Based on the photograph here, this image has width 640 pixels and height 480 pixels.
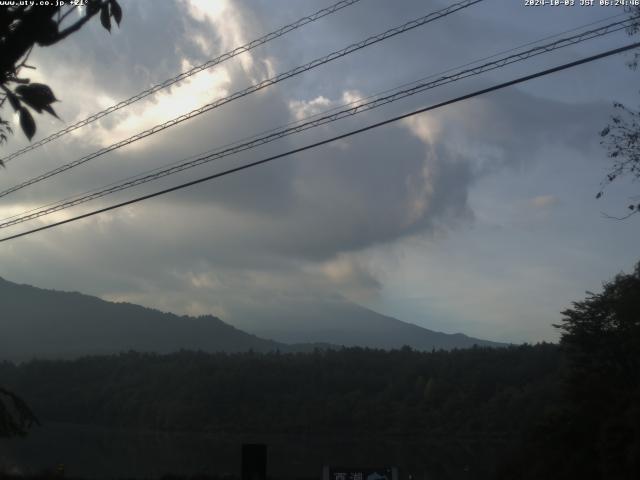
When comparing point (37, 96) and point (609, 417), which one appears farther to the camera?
point (609, 417)

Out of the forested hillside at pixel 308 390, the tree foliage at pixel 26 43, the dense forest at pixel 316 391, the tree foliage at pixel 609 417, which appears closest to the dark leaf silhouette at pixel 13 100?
the tree foliage at pixel 26 43

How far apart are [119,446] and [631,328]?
228 ft

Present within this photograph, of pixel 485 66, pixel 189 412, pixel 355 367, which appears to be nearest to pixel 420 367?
pixel 355 367

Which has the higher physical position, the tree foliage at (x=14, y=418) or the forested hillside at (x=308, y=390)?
the forested hillside at (x=308, y=390)

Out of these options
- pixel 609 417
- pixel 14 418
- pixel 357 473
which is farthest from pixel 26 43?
pixel 609 417

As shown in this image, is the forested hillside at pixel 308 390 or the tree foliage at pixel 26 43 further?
the forested hillside at pixel 308 390

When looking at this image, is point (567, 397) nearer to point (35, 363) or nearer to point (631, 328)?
point (631, 328)

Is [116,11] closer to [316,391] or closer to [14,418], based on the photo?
[14,418]

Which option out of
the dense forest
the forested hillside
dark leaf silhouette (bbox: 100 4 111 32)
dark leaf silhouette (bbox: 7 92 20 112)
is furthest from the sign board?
the forested hillside

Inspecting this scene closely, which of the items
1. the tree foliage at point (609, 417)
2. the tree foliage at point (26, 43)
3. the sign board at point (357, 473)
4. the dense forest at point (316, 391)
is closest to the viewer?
the tree foliage at point (26, 43)

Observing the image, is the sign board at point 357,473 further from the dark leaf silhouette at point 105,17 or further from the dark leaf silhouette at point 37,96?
the dark leaf silhouette at point 37,96

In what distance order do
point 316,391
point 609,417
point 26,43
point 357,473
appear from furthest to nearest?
point 316,391
point 609,417
point 357,473
point 26,43

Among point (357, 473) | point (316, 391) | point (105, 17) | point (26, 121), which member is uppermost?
point (316, 391)

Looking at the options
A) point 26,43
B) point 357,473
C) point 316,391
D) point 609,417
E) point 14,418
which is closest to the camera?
point 26,43
